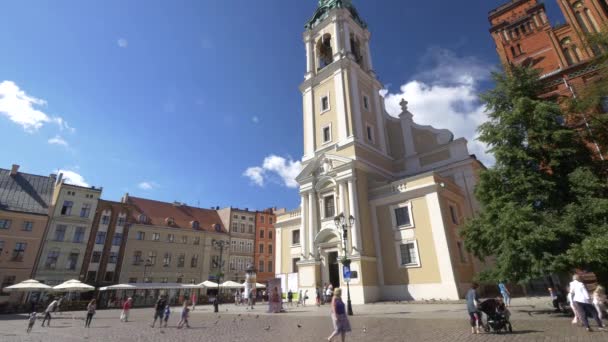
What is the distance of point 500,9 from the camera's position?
30.7 m

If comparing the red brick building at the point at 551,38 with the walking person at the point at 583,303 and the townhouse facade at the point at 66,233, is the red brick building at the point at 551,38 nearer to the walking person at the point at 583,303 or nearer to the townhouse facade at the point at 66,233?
the walking person at the point at 583,303

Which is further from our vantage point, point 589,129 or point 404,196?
point 404,196

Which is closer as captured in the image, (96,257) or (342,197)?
(342,197)

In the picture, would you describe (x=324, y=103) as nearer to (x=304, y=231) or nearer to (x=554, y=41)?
(x=304, y=231)

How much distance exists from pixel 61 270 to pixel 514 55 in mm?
52218

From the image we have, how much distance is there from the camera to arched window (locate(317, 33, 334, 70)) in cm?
3620

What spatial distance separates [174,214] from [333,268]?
3371cm

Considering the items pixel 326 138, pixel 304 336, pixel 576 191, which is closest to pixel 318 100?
pixel 326 138

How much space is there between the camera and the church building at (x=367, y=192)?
22312 mm

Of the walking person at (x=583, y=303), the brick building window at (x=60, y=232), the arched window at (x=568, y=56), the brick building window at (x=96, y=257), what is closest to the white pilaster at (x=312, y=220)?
the walking person at (x=583, y=303)

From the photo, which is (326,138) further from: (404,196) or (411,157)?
(404,196)

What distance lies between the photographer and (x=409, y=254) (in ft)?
75.9

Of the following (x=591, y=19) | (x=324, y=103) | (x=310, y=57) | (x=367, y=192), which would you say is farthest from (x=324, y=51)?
(x=591, y=19)

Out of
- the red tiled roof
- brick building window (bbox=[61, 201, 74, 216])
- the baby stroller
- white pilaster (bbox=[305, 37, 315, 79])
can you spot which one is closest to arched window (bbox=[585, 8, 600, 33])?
the baby stroller
